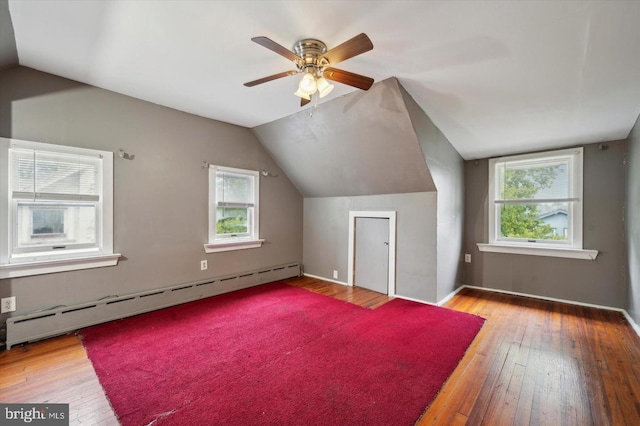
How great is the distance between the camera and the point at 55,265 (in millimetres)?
2643

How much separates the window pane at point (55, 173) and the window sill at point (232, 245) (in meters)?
1.44

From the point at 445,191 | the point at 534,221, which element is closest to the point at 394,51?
the point at 445,191

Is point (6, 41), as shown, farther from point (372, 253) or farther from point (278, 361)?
point (372, 253)

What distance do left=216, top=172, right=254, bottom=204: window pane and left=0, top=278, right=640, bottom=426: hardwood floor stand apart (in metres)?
2.29

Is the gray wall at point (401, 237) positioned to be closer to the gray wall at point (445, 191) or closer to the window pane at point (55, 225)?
the gray wall at point (445, 191)

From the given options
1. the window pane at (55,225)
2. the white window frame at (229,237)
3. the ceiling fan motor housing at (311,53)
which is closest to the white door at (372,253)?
the white window frame at (229,237)

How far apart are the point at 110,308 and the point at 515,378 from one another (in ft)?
12.9

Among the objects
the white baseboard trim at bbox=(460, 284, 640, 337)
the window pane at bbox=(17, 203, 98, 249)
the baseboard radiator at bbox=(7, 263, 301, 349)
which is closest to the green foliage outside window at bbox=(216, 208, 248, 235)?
the baseboard radiator at bbox=(7, 263, 301, 349)

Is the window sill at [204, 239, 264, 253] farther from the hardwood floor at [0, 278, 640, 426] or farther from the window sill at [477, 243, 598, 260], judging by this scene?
the window sill at [477, 243, 598, 260]

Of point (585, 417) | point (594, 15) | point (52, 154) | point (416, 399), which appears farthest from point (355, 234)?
point (52, 154)

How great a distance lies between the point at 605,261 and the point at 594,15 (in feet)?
10.9

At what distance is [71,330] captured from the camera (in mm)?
2730

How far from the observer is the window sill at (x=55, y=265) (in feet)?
7.98

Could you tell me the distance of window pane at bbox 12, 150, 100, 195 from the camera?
252 cm
